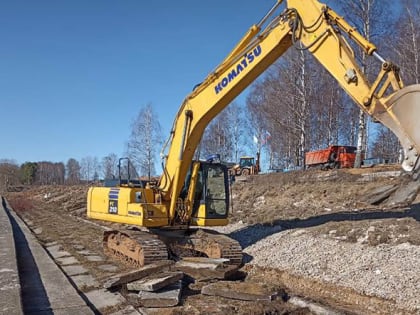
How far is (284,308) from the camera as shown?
661 centimetres

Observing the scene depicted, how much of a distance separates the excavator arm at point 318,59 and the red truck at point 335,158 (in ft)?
65.5

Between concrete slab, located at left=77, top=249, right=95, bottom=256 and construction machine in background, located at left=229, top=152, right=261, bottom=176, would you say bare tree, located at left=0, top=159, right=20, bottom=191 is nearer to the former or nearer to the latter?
construction machine in background, located at left=229, top=152, right=261, bottom=176

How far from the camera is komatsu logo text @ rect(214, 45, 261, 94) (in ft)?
28.6

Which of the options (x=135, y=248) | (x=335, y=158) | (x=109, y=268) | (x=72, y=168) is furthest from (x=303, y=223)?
(x=72, y=168)

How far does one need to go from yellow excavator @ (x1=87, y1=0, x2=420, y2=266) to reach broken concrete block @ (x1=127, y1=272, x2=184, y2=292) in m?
1.37

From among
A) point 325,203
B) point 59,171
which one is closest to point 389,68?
point 325,203

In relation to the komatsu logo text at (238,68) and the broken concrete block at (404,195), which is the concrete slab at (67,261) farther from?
the broken concrete block at (404,195)

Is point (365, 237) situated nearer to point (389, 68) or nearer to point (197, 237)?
point (197, 237)

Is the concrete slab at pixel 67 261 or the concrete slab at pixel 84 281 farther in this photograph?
the concrete slab at pixel 67 261

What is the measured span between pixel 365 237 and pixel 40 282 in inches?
266

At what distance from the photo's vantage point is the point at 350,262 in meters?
8.54

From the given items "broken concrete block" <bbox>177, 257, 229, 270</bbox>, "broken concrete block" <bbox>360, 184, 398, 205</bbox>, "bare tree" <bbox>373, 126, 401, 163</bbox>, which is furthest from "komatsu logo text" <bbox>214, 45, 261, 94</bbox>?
"bare tree" <bbox>373, 126, 401, 163</bbox>

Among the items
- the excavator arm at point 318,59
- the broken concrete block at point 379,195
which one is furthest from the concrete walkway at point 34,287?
the broken concrete block at point 379,195

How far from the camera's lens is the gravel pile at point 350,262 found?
282 inches
